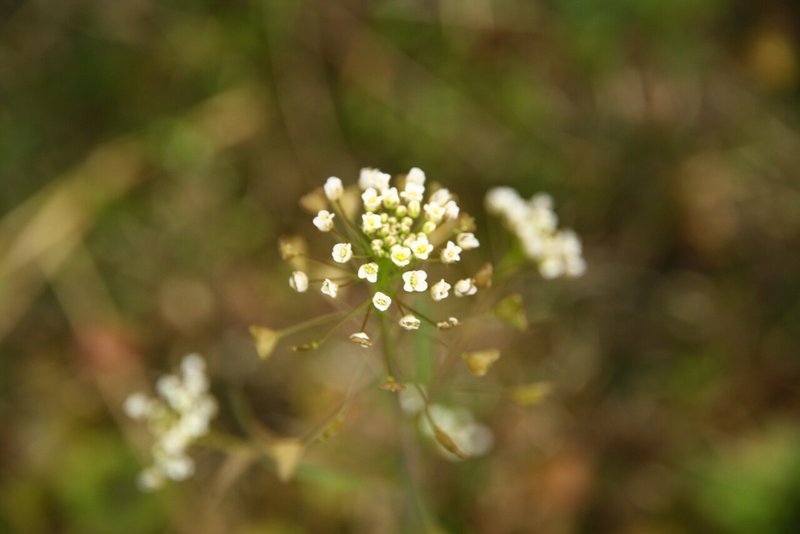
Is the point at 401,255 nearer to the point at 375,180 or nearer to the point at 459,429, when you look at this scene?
the point at 375,180

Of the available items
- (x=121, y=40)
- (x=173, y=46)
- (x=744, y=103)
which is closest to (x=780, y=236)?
(x=744, y=103)

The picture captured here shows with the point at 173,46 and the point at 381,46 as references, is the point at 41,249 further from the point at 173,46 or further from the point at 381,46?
the point at 381,46

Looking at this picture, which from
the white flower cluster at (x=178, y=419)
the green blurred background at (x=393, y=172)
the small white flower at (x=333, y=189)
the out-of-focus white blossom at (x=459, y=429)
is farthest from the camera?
the green blurred background at (x=393, y=172)

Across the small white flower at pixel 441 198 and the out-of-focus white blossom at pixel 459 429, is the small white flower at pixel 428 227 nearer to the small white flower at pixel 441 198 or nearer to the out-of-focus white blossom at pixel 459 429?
the small white flower at pixel 441 198

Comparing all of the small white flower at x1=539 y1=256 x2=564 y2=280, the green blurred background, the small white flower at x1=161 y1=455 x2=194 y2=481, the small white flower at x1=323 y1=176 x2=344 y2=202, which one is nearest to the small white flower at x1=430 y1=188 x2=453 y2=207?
the small white flower at x1=323 y1=176 x2=344 y2=202

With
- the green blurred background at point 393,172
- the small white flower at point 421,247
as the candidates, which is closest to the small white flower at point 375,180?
the small white flower at point 421,247

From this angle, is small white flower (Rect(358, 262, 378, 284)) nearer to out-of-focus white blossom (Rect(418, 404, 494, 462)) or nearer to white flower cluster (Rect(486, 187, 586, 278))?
white flower cluster (Rect(486, 187, 586, 278))
